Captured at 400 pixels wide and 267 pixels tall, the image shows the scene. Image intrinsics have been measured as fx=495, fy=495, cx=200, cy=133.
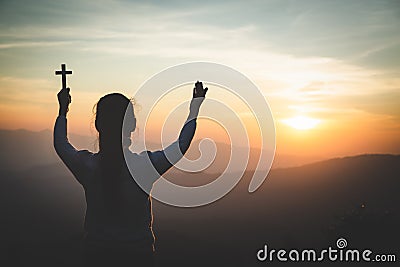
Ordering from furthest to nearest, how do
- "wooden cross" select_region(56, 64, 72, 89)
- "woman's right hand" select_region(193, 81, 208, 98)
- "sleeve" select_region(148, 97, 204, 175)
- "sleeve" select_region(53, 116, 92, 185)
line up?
"wooden cross" select_region(56, 64, 72, 89) → "woman's right hand" select_region(193, 81, 208, 98) → "sleeve" select_region(53, 116, 92, 185) → "sleeve" select_region(148, 97, 204, 175)

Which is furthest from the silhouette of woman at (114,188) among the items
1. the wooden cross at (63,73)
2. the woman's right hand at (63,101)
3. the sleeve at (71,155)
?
the wooden cross at (63,73)

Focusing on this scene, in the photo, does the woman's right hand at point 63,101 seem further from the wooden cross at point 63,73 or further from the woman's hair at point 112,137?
the woman's hair at point 112,137

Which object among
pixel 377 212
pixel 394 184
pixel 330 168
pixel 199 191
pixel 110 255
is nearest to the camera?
pixel 110 255

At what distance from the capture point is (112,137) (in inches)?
88.7

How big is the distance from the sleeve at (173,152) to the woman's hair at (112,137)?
0.16 meters

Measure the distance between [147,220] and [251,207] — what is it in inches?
301

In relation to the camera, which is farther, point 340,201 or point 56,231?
point 56,231

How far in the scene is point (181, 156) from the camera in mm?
2133

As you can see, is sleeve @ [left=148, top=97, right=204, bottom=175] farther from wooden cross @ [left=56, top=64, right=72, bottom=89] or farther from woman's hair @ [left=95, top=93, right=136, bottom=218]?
wooden cross @ [left=56, top=64, right=72, bottom=89]

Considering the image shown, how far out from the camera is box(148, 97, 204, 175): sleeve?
213 cm

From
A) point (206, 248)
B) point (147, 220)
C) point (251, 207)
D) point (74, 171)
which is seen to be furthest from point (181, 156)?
point (251, 207)

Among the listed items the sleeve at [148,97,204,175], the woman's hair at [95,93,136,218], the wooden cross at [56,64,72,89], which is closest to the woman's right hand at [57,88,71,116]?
the wooden cross at [56,64,72,89]

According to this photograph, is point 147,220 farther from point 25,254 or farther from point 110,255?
point 25,254

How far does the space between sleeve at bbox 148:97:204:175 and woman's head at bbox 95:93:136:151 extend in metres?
0.18
